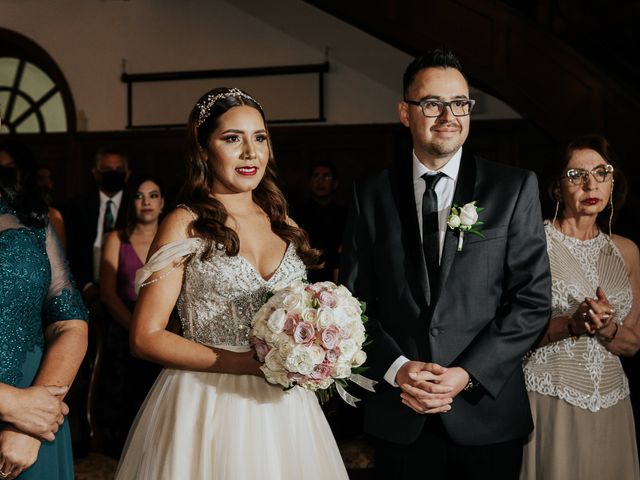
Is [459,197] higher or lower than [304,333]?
higher

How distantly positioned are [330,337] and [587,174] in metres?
1.56

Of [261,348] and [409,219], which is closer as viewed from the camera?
[261,348]

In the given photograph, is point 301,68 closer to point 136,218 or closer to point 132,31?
point 132,31

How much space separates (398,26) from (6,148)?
3.85 meters

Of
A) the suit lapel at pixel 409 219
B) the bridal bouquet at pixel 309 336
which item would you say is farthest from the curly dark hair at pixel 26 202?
the suit lapel at pixel 409 219

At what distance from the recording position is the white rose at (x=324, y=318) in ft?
6.93

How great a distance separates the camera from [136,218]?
4.77 meters

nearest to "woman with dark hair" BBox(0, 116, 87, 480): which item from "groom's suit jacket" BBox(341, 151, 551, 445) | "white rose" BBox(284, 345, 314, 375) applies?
"white rose" BBox(284, 345, 314, 375)

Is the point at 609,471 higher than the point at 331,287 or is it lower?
lower

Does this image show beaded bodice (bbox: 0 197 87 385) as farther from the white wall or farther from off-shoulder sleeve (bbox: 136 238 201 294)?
the white wall

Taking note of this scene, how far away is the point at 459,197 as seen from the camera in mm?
2475

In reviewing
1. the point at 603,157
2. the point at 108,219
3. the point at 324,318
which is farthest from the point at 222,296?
the point at 108,219

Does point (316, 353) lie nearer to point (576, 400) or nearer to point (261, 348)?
point (261, 348)

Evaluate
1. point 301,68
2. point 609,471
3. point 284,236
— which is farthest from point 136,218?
point 301,68
